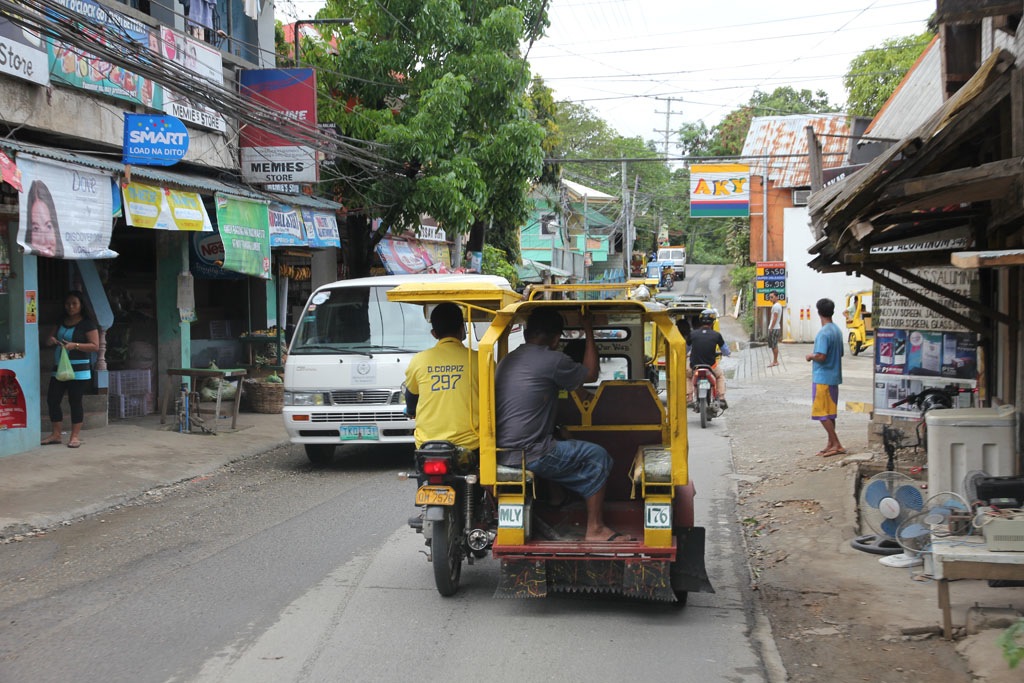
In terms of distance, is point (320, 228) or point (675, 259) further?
point (675, 259)

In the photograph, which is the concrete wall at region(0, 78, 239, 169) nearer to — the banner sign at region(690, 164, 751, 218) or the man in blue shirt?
the man in blue shirt

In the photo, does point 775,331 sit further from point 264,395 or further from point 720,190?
point 264,395

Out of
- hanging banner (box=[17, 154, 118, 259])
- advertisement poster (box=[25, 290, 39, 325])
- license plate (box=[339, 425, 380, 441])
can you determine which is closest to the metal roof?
license plate (box=[339, 425, 380, 441])

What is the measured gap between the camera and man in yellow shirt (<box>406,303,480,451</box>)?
624 cm

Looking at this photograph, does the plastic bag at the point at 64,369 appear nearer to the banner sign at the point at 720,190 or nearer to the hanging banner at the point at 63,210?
the hanging banner at the point at 63,210

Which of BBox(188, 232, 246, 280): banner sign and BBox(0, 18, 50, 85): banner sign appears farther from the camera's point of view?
BBox(188, 232, 246, 280): banner sign

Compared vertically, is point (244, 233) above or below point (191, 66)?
below

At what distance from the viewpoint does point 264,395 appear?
52.1 ft

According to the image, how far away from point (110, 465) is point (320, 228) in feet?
22.6

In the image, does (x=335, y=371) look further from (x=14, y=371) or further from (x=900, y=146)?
(x=900, y=146)

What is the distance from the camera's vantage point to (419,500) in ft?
19.2

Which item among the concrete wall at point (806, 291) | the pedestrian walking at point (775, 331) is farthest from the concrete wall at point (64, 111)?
the concrete wall at point (806, 291)

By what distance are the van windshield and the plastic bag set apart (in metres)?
2.53

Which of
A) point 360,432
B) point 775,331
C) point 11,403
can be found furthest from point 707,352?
point 775,331
